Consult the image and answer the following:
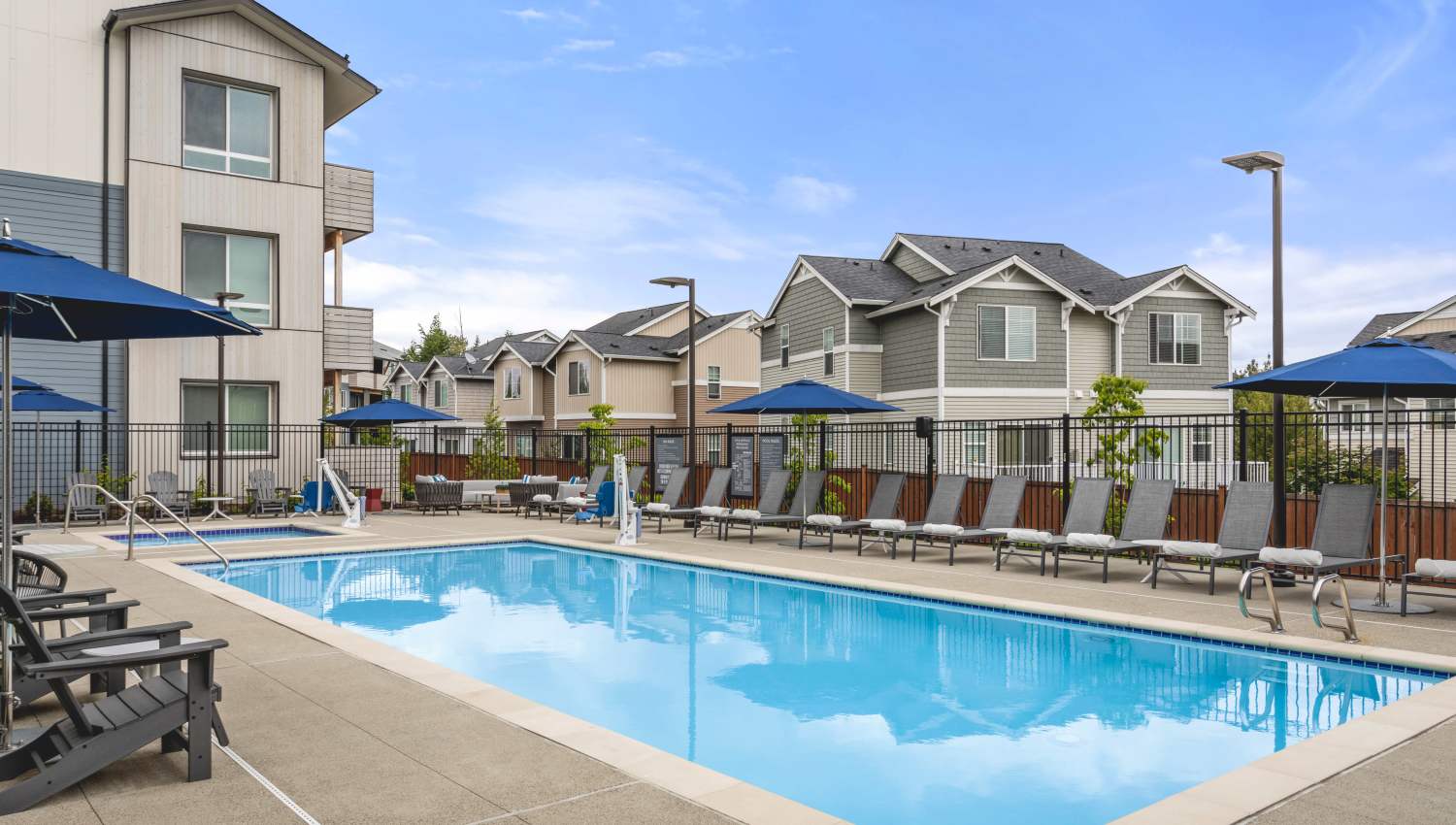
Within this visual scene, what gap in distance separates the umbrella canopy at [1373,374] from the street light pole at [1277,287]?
994 millimetres

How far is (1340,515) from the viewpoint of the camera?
30.8 feet

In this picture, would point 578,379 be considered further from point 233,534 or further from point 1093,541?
point 1093,541

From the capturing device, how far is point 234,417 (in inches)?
794

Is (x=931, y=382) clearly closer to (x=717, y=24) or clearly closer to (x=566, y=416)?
(x=717, y=24)

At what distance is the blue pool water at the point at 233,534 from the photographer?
16.1m

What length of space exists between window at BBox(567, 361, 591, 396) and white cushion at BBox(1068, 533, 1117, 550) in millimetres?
29556

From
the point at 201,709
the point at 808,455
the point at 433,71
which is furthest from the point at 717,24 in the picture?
the point at 201,709

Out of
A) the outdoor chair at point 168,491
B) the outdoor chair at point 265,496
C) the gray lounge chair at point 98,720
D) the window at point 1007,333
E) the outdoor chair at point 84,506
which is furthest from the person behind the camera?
the window at point 1007,333

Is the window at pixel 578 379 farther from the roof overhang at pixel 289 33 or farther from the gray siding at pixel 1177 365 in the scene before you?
the gray siding at pixel 1177 365

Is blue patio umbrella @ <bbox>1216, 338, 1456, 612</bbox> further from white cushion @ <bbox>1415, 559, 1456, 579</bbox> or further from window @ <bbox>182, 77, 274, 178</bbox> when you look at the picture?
window @ <bbox>182, 77, 274, 178</bbox>

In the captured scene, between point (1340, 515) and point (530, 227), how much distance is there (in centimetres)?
4513

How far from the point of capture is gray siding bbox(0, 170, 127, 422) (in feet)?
59.4

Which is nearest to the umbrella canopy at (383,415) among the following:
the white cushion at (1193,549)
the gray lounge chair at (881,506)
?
the gray lounge chair at (881,506)

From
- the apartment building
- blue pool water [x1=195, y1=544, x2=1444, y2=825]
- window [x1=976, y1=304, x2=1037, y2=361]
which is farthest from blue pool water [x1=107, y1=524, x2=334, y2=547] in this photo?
window [x1=976, y1=304, x2=1037, y2=361]
